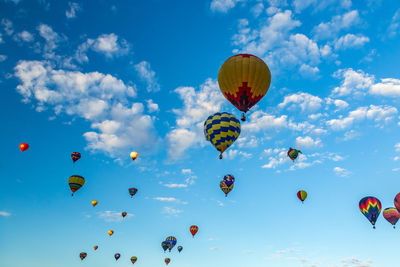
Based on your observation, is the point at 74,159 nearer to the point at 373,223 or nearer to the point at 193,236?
the point at 193,236

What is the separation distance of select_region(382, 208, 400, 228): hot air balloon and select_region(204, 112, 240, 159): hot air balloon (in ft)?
99.2

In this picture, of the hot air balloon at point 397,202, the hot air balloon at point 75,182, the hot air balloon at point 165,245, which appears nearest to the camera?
the hot air balloon at point 397,202

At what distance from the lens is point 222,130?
2692 centimetres

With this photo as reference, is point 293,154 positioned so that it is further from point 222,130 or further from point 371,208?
point 222,130

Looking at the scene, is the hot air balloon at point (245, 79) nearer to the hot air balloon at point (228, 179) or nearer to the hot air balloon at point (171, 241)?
the hot air balloon at point (228, 179)

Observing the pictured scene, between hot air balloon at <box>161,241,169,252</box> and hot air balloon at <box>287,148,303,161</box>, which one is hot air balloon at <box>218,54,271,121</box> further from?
hot air balloon at <box>161,241,169,252</box>

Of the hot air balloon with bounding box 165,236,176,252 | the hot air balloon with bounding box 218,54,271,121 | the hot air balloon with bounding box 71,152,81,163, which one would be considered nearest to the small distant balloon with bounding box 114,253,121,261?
the hot air balloon with bounding box 165,236,176,252

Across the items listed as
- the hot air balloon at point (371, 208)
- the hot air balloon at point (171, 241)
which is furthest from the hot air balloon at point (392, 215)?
the hot air balloon at point (171, 241)

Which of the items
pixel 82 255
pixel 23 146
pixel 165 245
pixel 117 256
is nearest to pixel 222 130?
pixel 23 146

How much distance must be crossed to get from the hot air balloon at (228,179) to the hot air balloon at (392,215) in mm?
23869

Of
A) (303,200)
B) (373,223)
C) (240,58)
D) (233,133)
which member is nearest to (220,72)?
(240,58)

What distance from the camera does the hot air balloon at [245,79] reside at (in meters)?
19.7

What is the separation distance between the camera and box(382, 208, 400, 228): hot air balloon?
129 feet

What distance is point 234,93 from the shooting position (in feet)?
67.0
